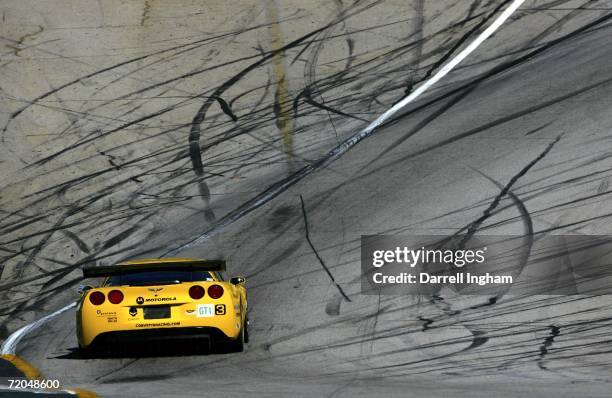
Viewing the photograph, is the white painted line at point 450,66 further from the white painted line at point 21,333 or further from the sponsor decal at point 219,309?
the sponsor decal at point 219,309

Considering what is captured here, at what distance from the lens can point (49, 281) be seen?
53.7ft

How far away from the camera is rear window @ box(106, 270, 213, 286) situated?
12484 millimetres

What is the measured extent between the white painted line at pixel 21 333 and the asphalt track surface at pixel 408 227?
0.59ft

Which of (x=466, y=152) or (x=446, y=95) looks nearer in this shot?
(x=466, y=152)

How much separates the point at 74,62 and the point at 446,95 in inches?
279

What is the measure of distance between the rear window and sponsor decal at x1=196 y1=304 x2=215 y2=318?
1.31 ft

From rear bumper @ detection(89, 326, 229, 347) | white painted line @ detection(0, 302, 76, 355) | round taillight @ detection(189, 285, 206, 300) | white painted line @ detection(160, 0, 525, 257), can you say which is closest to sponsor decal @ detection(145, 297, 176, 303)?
round taillight @ detection(189, 285, 206, 300)

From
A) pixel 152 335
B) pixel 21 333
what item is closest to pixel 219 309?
pixel 152 335

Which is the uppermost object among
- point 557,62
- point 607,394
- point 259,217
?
point 557,62

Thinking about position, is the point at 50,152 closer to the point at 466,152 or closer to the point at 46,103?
the point at 46,103

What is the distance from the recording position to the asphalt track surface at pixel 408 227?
11.7 m

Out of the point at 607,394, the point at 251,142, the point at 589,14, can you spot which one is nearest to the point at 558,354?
the point at 607,394

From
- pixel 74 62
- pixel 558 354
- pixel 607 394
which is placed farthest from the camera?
pixel 74 62

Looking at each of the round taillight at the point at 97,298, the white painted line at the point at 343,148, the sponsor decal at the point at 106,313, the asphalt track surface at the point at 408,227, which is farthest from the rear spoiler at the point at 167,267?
the white painted line at the point at 343,148
